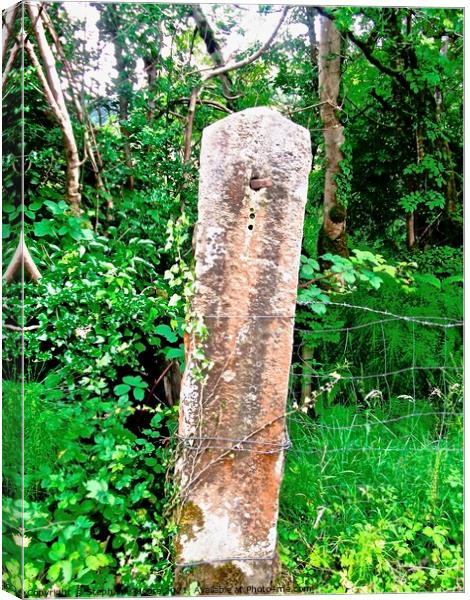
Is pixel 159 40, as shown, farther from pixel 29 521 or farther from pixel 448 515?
pixel 448 515

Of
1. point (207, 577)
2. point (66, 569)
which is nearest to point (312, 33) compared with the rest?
point (207, 577)

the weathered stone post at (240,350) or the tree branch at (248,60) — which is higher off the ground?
the tree branch at (248,60)

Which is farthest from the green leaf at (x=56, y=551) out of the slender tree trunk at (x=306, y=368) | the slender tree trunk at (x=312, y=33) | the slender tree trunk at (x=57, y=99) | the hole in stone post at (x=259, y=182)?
the slender tree trunk at (x=312, y=33)

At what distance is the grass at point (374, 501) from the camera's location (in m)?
2.44

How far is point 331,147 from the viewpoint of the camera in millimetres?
2693

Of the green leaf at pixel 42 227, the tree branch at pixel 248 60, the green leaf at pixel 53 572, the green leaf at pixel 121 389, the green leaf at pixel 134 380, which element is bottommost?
the green leaf at pixel 53 572

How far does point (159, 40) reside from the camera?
8.11 feet

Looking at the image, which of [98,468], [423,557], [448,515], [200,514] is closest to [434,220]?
[448,515]

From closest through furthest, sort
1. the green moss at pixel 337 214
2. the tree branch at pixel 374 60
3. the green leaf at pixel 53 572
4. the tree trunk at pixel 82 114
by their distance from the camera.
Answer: the green leaf at pixel 53 572 < the tree trunk at pixel 82 114 < the tree branch at pixel 374 60 < the green moss at pixel 337 214

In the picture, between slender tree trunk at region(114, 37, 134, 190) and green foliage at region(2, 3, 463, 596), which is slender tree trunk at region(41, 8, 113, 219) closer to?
green foliage at region(2, 3, 463, 596)

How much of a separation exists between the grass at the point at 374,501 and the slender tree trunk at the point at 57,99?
4.86ft

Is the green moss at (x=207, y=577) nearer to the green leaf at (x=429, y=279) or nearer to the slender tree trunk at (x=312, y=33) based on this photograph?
the green leaf at (x=429, y=279)

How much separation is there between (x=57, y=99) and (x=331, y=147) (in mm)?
1286

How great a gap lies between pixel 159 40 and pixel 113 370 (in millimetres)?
1491
